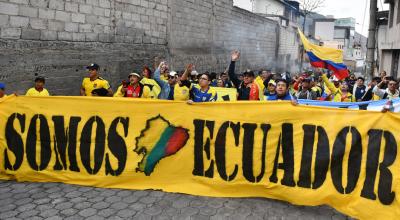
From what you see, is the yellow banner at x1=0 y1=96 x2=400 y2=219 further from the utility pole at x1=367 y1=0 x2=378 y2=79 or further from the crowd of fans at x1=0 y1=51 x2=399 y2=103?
the utility pole at x1=367 y1=0 x2=378 y2=79

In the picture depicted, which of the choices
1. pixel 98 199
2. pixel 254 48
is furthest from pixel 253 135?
pixel 254 48

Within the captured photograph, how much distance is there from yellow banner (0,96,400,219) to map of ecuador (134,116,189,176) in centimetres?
1

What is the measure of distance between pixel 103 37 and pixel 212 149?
664cm

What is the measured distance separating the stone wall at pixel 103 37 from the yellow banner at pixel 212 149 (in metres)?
2.79

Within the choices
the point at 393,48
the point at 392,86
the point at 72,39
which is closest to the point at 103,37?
the point at 72,39

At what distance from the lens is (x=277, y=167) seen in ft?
15.6

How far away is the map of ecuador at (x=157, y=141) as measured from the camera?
5129mm

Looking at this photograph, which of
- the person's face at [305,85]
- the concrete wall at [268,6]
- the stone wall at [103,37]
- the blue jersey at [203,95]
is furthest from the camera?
the concrete wall at [268,6]

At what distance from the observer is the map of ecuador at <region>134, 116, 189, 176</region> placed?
5129 mm

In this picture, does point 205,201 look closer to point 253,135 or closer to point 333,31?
point 253,135

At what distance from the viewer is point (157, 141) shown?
518 cm

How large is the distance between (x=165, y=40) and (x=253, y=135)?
30.8 ft

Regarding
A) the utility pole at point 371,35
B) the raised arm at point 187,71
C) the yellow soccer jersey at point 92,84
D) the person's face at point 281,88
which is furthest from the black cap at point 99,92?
the utility pole at point 371,35

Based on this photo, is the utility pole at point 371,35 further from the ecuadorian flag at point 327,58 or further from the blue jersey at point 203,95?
the blue jersey at point 203,95
